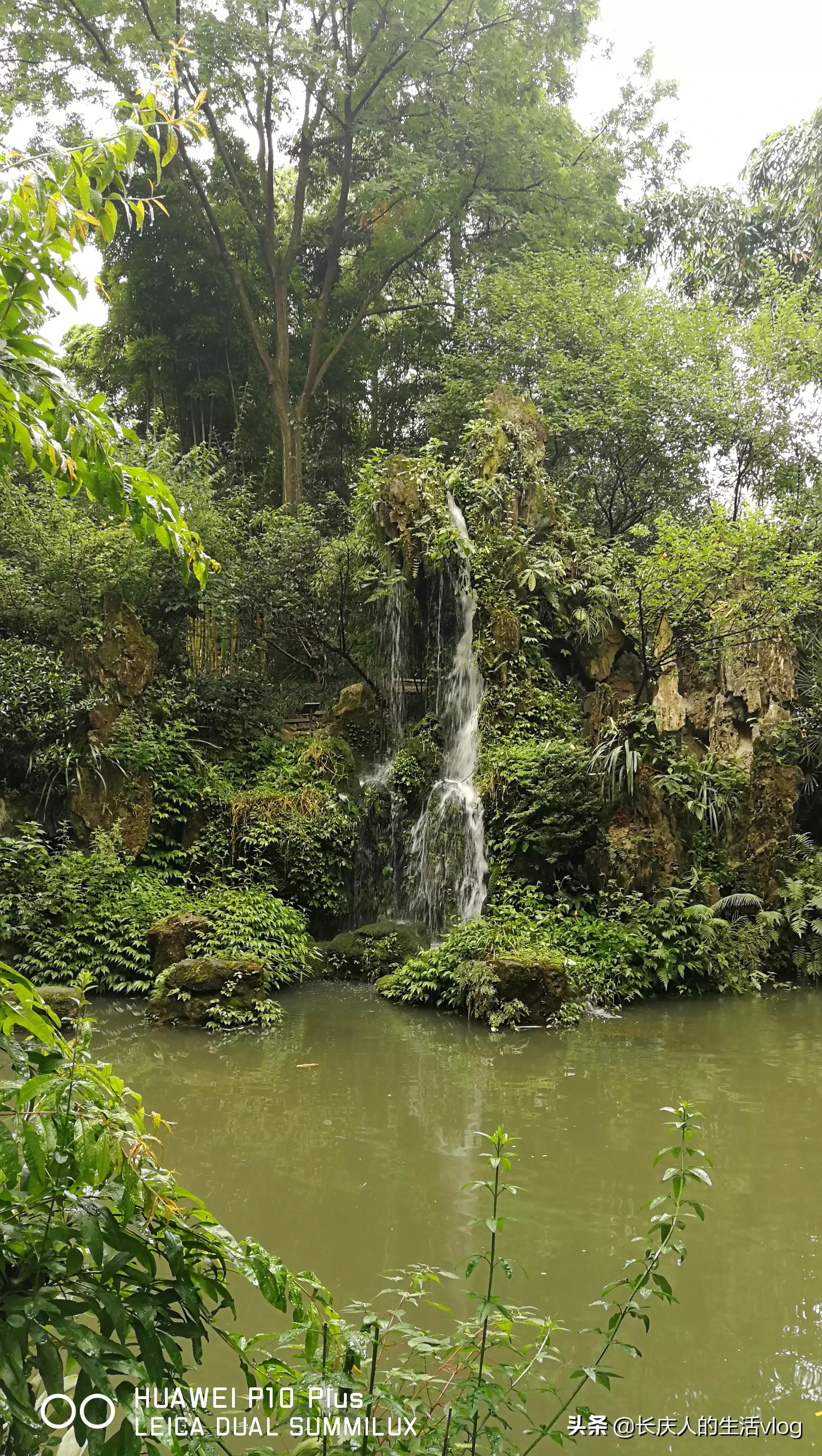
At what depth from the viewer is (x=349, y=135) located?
16.8 meters

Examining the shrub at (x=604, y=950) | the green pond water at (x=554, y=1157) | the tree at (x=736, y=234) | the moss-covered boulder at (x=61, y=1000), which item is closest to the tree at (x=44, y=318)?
the green pond water at (x=554, y=1157)

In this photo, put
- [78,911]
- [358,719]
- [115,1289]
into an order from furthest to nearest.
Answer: [358,719] → [78,911] → [115,1289]

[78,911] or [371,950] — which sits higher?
[78,911]

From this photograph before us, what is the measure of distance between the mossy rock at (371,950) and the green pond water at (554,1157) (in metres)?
1.31

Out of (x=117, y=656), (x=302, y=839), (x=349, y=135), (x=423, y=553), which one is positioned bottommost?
(x=302, y=839)

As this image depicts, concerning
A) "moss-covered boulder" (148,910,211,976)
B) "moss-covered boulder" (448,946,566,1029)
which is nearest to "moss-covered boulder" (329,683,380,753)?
"moss-covered boulder" (148,910,211,976)

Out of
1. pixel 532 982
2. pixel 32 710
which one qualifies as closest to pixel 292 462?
pixel 32 710

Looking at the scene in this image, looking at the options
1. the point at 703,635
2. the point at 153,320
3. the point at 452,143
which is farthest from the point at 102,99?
the point at 703,635

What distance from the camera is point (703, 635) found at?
1180 cm

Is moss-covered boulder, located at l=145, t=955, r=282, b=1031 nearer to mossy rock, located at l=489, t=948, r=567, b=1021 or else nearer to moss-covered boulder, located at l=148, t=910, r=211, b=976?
moss-covered boulder, located at l=148, t=910, r=211, b=976

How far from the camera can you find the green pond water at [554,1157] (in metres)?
3.20

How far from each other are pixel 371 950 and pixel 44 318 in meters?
→ 8.77

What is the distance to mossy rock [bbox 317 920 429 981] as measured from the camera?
9.72 meters

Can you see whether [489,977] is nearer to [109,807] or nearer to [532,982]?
[532,982]
